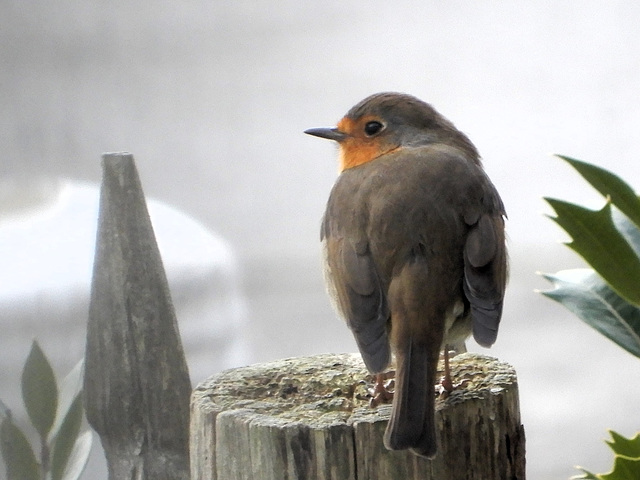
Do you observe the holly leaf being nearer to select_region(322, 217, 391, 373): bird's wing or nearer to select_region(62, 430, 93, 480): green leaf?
select_region(62, 430, 93, 480): green leaf

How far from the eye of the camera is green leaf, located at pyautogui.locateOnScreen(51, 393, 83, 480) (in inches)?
99.1

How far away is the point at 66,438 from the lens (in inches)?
99.7

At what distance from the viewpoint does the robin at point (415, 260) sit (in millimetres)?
2131

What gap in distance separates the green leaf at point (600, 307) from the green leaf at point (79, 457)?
4.46ft

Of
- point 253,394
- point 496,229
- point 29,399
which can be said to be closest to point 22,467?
point 29,399

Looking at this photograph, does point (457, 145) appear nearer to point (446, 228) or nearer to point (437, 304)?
point (446, 228)

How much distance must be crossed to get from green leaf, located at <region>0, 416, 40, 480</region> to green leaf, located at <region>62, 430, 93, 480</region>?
0.33 feet

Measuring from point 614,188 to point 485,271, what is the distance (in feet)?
1.86

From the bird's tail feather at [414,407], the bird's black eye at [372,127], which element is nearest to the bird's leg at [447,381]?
the bird's tail feather at [414,407]

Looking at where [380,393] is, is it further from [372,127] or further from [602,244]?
[372,127]

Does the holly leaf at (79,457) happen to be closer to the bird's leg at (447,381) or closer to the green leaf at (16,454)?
the green leaf at (16,454)

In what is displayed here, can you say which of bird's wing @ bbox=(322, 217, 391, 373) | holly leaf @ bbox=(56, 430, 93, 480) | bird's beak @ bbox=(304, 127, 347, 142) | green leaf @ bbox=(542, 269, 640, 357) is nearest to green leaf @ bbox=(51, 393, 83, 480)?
holly leaf @ bbox=(56, 430, 93, 480)

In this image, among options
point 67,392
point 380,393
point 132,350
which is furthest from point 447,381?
point 67,392

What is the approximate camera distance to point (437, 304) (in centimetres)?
219
